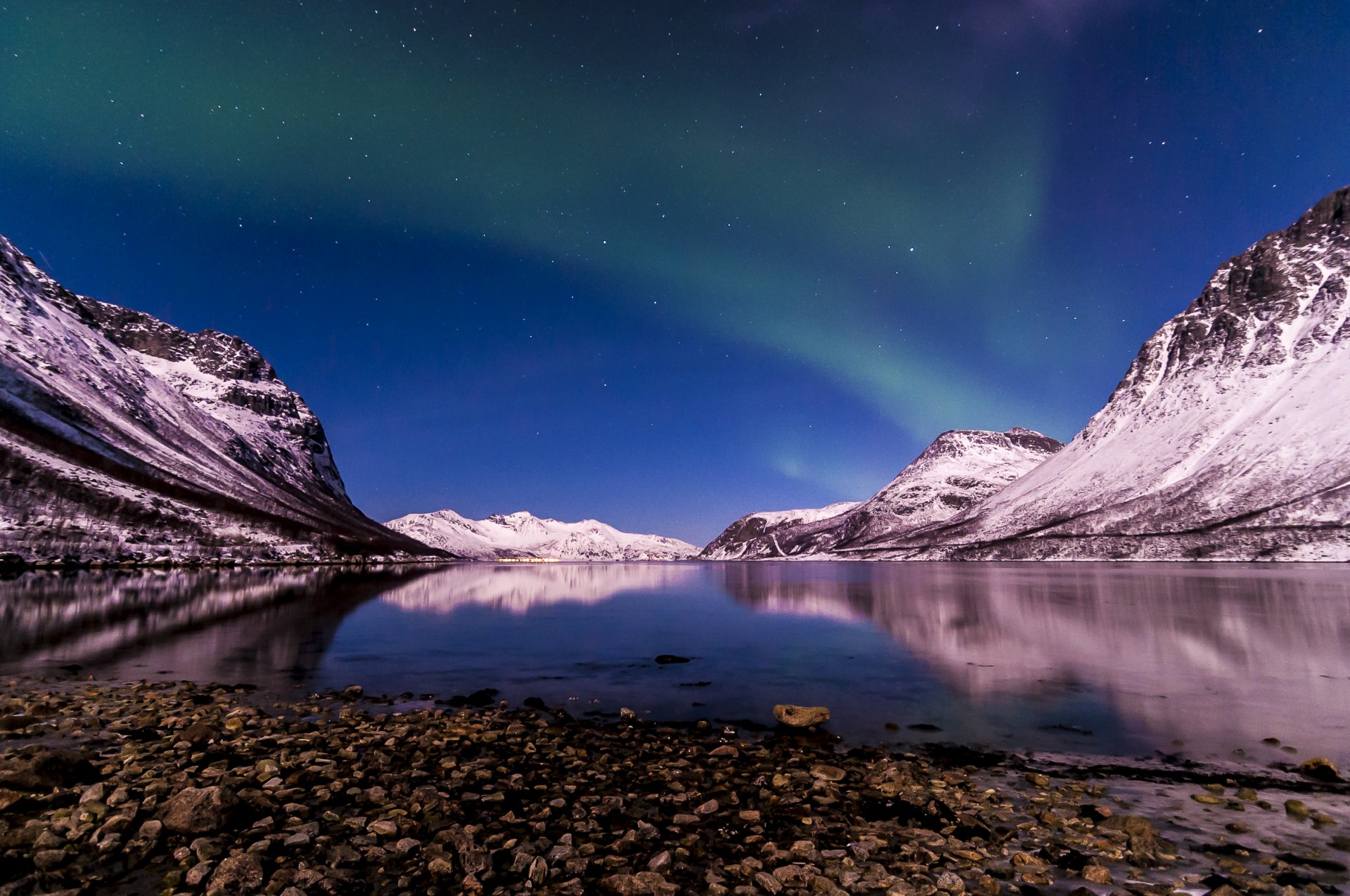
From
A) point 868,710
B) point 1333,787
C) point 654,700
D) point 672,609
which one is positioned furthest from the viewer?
point 672,609

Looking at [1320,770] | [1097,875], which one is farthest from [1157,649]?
[1097,875]

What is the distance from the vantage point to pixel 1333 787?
45.0 ft

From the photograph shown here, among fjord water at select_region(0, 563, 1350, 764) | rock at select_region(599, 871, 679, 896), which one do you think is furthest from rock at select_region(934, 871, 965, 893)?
fjord water at select_region(0, 563, 1350, 764)

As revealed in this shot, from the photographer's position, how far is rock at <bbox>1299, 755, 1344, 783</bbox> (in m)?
14.3

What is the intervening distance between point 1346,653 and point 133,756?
5341 centimetres

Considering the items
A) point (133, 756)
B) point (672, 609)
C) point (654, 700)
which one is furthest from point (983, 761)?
point (672, 609)

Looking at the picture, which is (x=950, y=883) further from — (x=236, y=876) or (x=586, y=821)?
(x=236, y=876)

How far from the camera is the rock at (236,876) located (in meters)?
8.19

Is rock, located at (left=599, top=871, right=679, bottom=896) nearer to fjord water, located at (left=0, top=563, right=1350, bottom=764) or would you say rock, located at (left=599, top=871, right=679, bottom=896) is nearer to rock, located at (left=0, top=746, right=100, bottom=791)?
fjord water, located at (left=0, top=563, right=1350, bottom=764)

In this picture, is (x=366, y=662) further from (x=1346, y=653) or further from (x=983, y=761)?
(x=1346, y=653)

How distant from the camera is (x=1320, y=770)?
14508mm

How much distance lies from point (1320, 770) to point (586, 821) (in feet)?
59.3

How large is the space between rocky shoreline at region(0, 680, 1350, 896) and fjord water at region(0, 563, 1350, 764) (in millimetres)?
5148

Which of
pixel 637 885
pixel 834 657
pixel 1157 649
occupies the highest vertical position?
pixel 637 885
